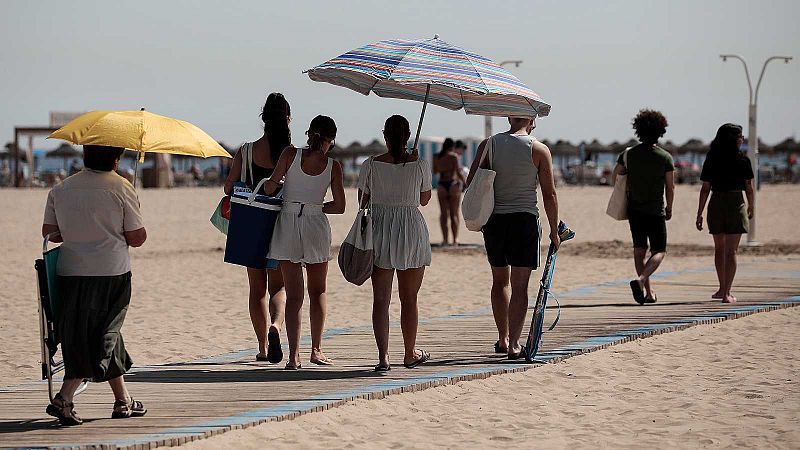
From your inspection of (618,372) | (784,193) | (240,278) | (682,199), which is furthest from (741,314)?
(784,193)

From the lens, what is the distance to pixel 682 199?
125 feet

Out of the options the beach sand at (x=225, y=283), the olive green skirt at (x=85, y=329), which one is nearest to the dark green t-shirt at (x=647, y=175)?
the beach sand at (x=225, y=283)

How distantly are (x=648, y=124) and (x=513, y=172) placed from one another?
3.41 metres

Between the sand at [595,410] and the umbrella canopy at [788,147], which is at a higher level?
the umbrella canopy at [788,147]

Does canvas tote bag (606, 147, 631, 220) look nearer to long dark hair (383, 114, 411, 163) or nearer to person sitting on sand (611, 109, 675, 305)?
person sitting on sand (611, 109, 675, 305)

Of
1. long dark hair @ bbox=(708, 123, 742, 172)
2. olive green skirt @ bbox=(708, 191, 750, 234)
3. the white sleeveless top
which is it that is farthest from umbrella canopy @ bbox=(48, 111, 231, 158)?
olive green skirt @ bbox=(708, 191, 750, 234)

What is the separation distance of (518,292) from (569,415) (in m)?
1.29

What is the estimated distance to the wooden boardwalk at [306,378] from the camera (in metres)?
6.02

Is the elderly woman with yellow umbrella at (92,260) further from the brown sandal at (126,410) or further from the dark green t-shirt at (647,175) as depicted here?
the dark green t-shirt at (647,175)

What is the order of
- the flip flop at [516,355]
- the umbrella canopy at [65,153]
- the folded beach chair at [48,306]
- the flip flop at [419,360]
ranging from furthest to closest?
the umbrella canopy at [65,153] < the flip flop at [516,355] < the flip flop at [419,360] < the folded beach chair at [48,306]

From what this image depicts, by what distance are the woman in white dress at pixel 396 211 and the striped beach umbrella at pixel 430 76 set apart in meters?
0.33

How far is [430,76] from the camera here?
7.48 meters

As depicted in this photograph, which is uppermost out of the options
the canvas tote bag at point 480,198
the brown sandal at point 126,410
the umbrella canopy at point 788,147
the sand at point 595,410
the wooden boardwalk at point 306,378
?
the umbrella canopy at point 788,147

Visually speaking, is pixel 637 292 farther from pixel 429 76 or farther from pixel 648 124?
pixel 429 76
